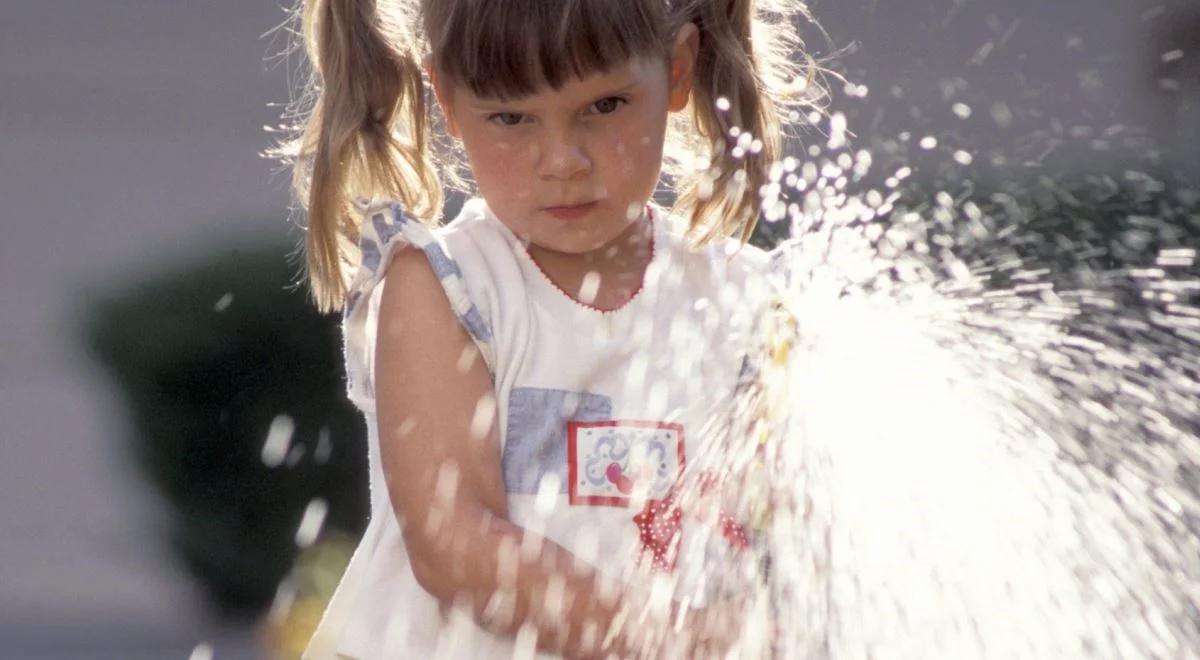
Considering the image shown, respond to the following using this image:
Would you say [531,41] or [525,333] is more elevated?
[531,41]

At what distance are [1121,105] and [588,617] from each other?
5907 mm

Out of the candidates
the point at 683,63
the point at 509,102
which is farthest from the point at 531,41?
the point at 683,63

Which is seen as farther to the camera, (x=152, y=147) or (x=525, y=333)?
(x=152, y=147)

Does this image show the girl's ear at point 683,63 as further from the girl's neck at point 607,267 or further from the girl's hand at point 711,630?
the girl's hand at point 711,630

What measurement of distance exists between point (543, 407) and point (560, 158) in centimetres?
29

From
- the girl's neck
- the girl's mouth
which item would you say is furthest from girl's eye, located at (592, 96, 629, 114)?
the girl's neck

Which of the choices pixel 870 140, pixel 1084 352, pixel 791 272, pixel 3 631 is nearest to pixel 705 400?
pixel 791 272

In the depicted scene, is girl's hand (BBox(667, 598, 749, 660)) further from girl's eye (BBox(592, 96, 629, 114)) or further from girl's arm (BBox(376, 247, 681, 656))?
girl's eye (BBox(592, 96, 629, 114))

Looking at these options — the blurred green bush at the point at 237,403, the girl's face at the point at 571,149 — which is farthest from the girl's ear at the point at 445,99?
the blurred green bush at the point at 237,403

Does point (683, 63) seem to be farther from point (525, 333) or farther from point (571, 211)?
point (525, 333)

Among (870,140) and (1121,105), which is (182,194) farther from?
(1121,105)

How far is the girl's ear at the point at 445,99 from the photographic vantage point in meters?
2.17

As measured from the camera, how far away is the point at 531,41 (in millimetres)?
2014

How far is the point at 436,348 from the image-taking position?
2070 millimetres
